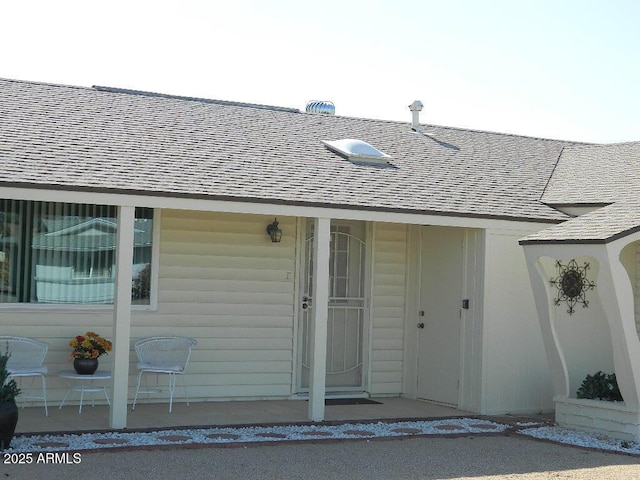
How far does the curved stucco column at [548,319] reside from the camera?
10.7 meters

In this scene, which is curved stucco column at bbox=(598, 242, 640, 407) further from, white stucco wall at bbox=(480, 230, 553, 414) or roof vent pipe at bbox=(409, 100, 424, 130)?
roof vent pipe at bbox=(409, 100, 424, 130)

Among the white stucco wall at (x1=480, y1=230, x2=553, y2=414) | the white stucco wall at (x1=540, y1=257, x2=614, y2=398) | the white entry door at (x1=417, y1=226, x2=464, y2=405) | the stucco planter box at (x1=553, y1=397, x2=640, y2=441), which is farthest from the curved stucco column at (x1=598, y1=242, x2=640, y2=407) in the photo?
the white entry door at (x1=417, y1=226, x2=464, y2=405)

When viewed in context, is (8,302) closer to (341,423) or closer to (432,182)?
(341,423)

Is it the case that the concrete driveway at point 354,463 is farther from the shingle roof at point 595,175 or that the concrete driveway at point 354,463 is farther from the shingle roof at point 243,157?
the shingle roof at point 595,175

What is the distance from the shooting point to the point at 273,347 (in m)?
12.0

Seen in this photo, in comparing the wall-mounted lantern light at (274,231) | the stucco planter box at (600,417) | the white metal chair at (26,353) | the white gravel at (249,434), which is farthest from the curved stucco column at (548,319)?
the white metal chair at (26,353)

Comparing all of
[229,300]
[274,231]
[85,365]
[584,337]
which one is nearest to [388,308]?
[274,231]

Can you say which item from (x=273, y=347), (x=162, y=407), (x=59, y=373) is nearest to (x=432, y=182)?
(x=273, y=347)

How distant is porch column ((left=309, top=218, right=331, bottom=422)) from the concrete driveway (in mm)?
1070

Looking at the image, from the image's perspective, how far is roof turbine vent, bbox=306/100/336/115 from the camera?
49.8 feet

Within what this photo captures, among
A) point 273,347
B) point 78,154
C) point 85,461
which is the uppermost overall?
point 78,154

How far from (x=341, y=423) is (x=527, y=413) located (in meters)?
2.69

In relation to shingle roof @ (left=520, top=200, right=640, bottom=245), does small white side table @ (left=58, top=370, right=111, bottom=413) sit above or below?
below

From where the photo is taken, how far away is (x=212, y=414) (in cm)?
1067
